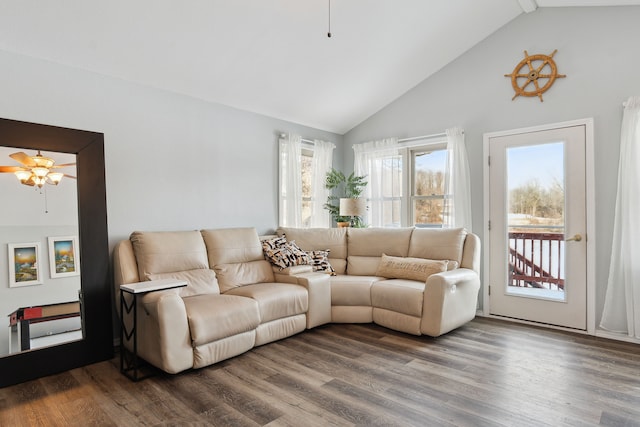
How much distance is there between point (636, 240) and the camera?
3.23 metres

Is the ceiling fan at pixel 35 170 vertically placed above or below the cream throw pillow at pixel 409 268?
above

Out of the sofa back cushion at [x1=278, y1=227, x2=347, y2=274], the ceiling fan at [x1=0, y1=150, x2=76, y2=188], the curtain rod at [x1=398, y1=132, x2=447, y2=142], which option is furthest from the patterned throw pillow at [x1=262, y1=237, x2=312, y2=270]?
the curtain rod at [x1=398, y1=132, x2=447, y2=142]

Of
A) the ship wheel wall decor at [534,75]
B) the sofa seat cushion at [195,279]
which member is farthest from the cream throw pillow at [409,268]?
the ship wheel wall decor at [534,75]

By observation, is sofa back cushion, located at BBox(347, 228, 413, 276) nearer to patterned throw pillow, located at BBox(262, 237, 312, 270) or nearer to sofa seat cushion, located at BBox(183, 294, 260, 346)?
patterned throw pillow, located at BBox(262, 237, 312, 270)

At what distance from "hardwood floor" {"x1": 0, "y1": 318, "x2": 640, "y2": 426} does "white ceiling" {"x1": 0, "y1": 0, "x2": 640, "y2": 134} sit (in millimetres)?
2524

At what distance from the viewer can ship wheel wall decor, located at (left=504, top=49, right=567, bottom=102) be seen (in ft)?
12.4

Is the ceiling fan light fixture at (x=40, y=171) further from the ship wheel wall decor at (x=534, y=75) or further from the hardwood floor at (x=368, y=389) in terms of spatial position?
the ship wheel wall decor at (x=534, y=75)

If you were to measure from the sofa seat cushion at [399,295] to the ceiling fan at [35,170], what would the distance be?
2897mm

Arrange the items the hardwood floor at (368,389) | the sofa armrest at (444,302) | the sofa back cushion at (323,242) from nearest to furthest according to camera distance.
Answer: the hardwood floor at (368,389) < the sofa armrest at (444,302) < the sofa back cushion at (323,242)

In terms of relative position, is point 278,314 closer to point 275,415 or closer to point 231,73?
point 275,415

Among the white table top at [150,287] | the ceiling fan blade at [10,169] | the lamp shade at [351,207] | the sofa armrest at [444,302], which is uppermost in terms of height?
the ceiling fan blade at [10,169]

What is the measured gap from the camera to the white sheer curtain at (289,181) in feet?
15.7

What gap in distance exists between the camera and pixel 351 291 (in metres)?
3.87

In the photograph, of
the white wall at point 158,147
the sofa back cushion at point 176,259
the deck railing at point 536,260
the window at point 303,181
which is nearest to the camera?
the white wall at point 158,147
